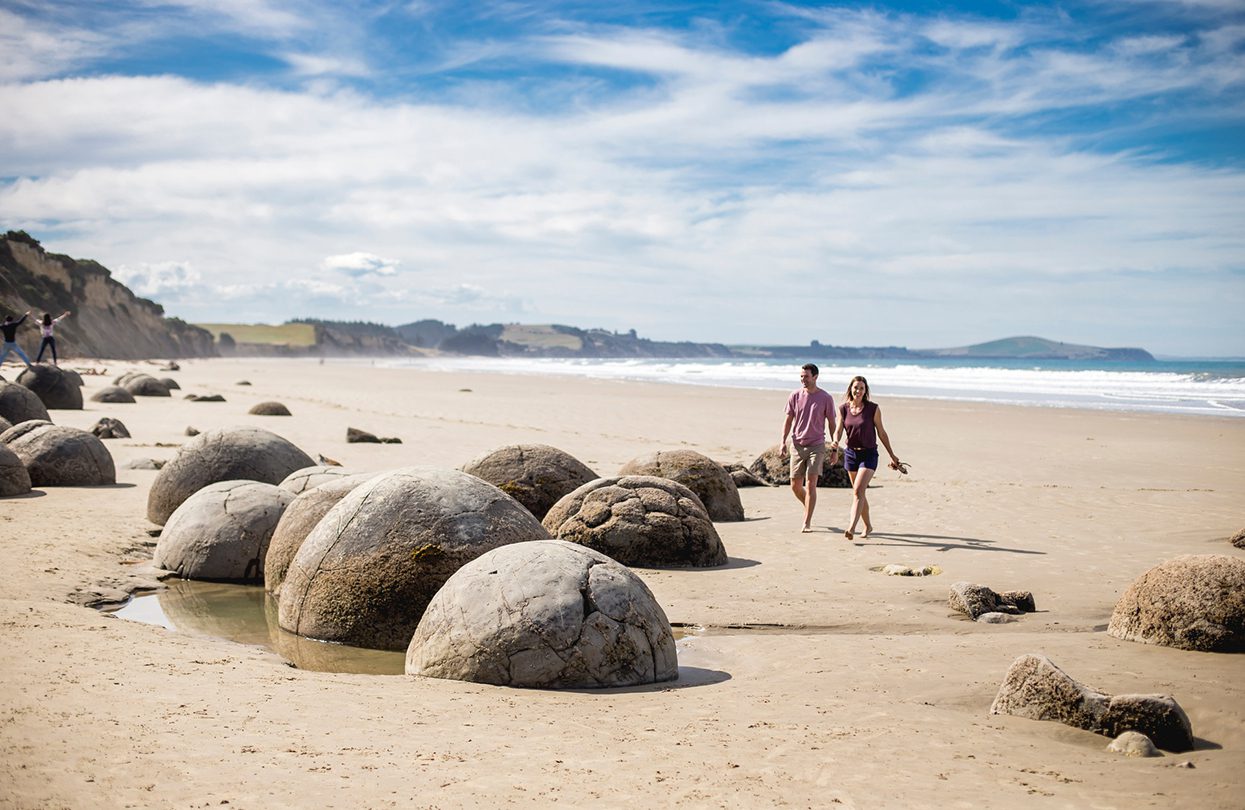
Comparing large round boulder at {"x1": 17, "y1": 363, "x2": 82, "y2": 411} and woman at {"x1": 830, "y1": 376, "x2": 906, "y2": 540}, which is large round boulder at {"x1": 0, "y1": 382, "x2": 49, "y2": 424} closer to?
large round boulder at {"x1": 17, "y1": 363, "x2": 82, "y2": 411}

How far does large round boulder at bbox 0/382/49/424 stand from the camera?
18.3 metres

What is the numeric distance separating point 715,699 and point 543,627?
1.12 metres

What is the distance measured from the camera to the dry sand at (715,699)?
4453 millimetres

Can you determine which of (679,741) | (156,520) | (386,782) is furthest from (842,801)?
(156,520)

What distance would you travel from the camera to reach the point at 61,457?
1426 cm

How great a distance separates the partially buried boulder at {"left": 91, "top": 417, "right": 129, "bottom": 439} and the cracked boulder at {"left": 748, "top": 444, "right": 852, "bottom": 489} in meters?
12.6

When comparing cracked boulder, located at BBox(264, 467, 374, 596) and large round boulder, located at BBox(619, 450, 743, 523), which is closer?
cracked boulder, located at BBox(264, 467, 374, 596)

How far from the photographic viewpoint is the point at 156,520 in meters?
11.9

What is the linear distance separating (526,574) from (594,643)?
60 centimetres

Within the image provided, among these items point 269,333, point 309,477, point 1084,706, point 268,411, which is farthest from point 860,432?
point 269,333

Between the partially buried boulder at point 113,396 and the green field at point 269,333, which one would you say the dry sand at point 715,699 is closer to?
the partially buried boulder at point 113,396

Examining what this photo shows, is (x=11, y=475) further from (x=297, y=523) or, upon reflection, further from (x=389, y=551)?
(x=389, y=551)

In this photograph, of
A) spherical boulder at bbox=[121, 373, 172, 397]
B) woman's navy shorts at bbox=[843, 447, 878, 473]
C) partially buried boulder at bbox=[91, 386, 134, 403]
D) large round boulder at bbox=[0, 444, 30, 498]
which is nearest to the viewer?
woman's navy shorts at bbox=[843, 447, 878, 473]

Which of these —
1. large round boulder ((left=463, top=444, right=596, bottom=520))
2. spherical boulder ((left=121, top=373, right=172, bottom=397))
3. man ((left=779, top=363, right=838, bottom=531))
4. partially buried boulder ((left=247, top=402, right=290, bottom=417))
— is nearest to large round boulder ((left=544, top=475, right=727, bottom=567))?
large round boulder ((left=463, top=444, right=596, bottom=520))
